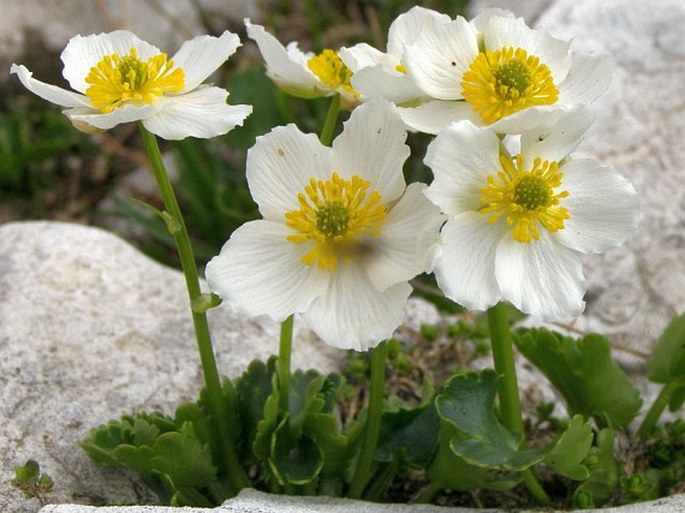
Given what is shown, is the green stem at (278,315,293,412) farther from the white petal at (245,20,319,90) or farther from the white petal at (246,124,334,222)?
the white petal at (245,20,319,90)

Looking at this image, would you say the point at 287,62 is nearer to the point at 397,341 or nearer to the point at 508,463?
the point at 508,463

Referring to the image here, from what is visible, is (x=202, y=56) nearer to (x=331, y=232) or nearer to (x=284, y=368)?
(x=331, y=232)

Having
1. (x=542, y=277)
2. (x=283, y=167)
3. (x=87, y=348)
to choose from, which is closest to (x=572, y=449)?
(x=542, y=277)

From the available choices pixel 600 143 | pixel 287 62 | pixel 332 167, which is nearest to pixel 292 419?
pixel 332 167

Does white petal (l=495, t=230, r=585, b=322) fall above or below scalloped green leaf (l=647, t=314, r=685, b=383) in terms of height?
above

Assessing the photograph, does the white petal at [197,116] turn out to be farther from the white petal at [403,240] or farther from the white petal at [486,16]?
the white petal at [486,16]

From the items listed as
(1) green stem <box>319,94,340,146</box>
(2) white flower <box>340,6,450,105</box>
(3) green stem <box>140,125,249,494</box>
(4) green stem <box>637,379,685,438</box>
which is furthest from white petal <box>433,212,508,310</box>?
(4) green stem <box>637,379,685,438</box>
